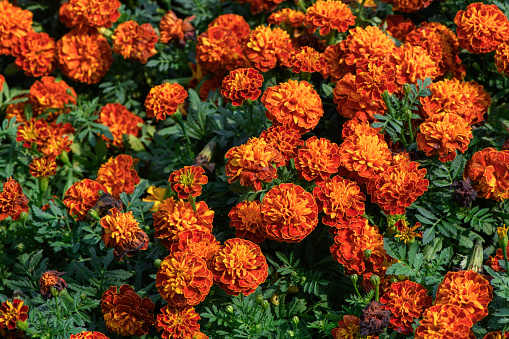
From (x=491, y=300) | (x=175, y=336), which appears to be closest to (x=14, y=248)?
(x=175, y=336)

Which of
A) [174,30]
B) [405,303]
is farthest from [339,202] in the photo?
[174,30]

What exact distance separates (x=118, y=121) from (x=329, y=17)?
1.51m

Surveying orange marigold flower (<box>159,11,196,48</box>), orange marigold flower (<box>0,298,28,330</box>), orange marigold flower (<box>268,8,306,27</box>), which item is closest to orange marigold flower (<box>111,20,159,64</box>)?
orange marigold flower (<box>159,11,196,48</box>)

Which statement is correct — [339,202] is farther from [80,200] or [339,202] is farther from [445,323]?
[80,200]

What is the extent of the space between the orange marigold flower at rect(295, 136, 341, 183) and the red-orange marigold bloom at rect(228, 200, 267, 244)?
0.26 m

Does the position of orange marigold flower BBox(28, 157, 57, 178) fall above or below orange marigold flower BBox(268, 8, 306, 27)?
below

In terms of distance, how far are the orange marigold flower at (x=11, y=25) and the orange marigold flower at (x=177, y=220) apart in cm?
180

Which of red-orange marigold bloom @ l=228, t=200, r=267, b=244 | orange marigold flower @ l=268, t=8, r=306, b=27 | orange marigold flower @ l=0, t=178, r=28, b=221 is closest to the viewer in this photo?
red-orange marigold bloom @ l=228, t=200, r=267, b=244

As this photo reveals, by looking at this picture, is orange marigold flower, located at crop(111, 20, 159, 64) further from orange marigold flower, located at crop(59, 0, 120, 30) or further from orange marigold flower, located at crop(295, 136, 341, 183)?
orange marigold flower, located at crop(295, 136, 341, 183)

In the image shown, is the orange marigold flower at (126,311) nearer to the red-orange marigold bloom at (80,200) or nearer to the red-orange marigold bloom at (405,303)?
the red-orange marigold bloom at (80,200)

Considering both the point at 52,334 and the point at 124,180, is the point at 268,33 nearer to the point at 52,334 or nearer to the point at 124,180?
the point at 124,180

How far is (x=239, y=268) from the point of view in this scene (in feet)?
6.95

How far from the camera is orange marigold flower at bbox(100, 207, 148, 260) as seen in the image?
239 centimetres

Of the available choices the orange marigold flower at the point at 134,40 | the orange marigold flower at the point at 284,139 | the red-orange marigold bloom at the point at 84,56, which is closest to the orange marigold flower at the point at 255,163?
the orange marigold flower at the point at 284,139
